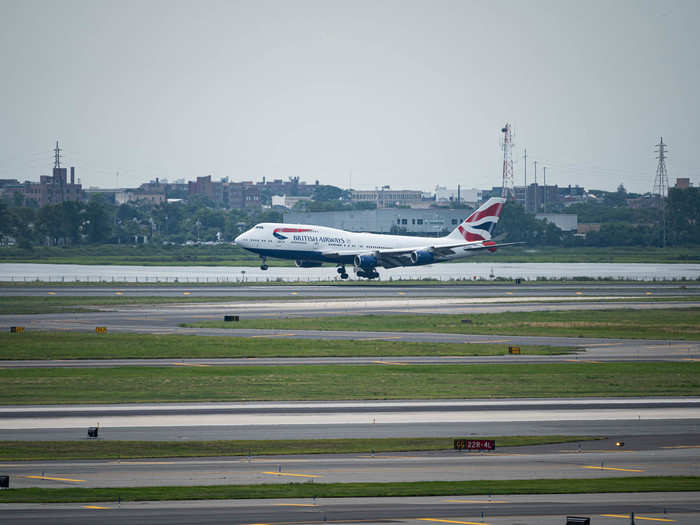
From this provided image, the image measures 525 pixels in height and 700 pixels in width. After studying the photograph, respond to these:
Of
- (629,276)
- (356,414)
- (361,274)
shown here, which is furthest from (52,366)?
(629,276)

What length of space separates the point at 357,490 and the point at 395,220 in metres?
154

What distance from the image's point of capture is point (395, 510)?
22.2 meters

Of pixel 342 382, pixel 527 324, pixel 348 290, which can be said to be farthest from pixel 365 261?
pixel 342 382

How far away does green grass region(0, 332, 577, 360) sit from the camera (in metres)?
49.3

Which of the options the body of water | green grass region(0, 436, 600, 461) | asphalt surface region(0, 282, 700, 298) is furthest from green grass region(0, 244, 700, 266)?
green grass region(0, 436, 600, 461)

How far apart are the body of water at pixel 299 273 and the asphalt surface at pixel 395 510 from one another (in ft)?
260

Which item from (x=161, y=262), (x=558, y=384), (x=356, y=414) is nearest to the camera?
(x=356, y=414)

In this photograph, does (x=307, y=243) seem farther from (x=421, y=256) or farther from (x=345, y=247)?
(x=421, y=256)

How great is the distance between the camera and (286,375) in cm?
4275

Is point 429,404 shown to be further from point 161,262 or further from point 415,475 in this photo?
point 161,262

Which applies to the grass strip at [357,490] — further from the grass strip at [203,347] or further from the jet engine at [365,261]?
the jet engine at [365,261]

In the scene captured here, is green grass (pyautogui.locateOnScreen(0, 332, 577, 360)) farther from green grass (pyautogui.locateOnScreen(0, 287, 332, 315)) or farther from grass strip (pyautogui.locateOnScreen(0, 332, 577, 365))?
green grass (pyautogui.locateOnScreen(0, 287, 332, 315))

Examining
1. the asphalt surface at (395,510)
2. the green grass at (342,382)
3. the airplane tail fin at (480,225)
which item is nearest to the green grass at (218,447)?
the asphalt surface at (395,510)

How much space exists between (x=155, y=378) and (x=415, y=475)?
1978 centimetres
